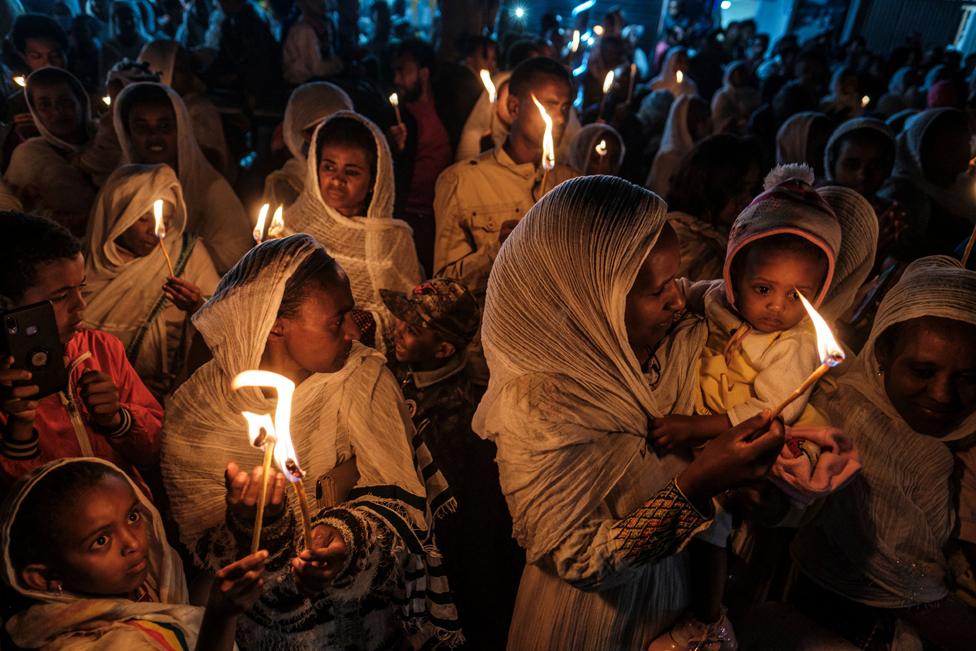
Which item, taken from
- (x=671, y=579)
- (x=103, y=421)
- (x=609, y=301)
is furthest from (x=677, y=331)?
(x=103, y=421)

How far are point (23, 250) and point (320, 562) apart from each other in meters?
1.61

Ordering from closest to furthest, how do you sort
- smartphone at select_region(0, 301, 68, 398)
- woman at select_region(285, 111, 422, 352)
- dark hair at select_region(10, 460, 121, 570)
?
dark hair at select_region(10, 460, 121, 570) < smartphone at select_region(0, 301, 68, 398) < woman at select_region(285, 111, 422, 352)

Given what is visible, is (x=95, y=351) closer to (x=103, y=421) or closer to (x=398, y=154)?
(x=103, y=421)

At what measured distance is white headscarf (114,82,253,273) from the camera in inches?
158

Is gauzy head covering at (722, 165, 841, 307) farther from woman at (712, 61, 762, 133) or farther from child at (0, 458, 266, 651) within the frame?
woman at (712, 61, 762, 133)

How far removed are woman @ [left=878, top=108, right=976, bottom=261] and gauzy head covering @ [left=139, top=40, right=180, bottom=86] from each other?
7259mm

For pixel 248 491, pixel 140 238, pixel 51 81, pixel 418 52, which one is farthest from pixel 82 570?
pixel 418 52

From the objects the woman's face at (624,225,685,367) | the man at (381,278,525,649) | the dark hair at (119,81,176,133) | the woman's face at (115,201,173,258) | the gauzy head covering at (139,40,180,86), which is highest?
the gauzy head covering at (139,40,180,86)

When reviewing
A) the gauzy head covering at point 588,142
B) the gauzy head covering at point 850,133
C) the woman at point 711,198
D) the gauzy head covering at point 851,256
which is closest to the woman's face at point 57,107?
the gauzy head covering at point 588,142

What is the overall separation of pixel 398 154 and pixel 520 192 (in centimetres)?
200

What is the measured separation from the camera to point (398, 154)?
18.7ft

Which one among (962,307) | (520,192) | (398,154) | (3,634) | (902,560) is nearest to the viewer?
(3,634)

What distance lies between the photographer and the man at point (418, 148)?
5500mm

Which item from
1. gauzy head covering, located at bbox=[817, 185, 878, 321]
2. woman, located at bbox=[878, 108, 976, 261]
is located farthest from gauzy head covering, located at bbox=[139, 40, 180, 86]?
woman, located at bbox=[878, 108, 976, 261]
